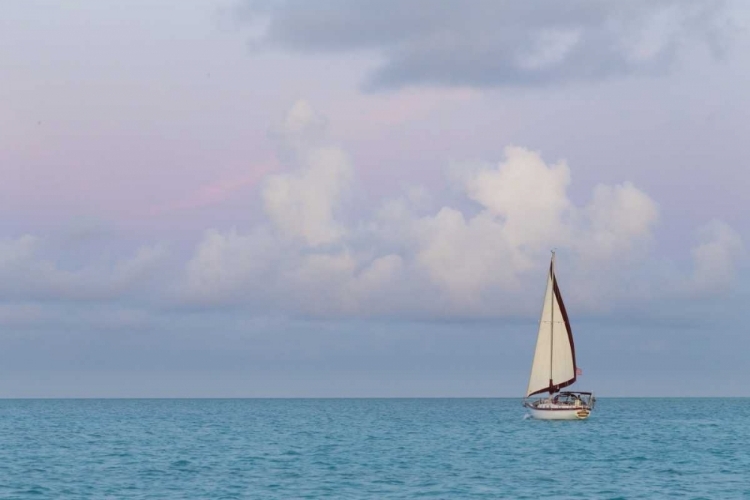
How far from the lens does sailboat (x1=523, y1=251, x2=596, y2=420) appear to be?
389 feet

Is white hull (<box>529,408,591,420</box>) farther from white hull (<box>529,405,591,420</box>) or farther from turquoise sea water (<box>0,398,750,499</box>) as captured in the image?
turquoise sea water (<box>0,398,750,499</box>)

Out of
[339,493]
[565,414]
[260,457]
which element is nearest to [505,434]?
[565,414]

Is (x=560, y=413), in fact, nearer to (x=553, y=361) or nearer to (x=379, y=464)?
(x=553, y=361)

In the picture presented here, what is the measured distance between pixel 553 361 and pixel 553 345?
2.01 m

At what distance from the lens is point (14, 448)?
309 feet

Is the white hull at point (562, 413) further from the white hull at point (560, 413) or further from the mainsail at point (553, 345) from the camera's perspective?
the mainsail at point (553, 345)

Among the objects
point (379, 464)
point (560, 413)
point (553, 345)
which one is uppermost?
point (553, 345)

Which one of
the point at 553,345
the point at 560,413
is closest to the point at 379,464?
the point at 553,345

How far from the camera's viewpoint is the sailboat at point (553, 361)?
119 m

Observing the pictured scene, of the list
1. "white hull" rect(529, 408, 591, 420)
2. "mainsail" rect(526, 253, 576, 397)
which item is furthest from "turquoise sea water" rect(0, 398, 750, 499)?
"mainsail" rect(526, 253, 576, 397)

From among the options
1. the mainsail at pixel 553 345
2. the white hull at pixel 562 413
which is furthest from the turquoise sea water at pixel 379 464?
the mainsail at pixel 553 345

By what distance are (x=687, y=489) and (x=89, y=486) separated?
35.6 m

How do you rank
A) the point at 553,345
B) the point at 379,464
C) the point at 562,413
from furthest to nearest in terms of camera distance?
the point at 562,413 → the point at 553,345 → the point at 379,464

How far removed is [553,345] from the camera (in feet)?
390
